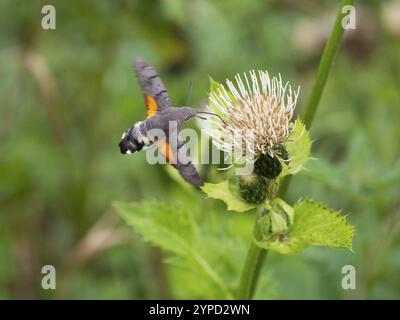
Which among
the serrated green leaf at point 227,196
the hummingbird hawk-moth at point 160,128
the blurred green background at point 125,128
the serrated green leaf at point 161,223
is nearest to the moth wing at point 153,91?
the hummingbird hawk-moth at point 160,128

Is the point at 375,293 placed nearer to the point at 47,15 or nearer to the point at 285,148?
the point at 285,148

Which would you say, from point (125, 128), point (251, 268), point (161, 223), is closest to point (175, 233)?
point (161, 223)

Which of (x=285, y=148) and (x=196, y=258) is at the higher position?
(x=285, y=148)

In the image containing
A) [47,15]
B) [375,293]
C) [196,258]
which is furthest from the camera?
[47,15]

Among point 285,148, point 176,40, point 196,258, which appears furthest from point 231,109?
point 176,40

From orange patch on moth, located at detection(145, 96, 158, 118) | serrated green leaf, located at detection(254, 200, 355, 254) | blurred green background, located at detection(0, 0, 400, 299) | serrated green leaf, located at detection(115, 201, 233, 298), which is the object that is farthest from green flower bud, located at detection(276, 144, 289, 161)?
blurred green background, located at detection(0, 0, 400, 299)

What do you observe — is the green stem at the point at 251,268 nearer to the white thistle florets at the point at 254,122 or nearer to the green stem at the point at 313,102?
the green stem at the point at 313,102

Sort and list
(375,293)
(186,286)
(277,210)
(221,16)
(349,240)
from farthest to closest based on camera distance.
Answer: (221,16), (375,293), (186,286), (277,210), (349,240)
